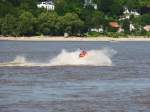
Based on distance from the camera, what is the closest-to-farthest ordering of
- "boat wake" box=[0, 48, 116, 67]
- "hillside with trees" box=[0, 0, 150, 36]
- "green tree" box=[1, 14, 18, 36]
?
1. "boat wake" box=[0, 48, 116, 67]
2. "green tree" box=[1, 14, 18, 36]
3. "hillside with trees" box=[0, 0, 150, 36]

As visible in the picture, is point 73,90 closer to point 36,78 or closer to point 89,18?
point 36,78

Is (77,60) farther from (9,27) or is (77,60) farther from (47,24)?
(9,27)

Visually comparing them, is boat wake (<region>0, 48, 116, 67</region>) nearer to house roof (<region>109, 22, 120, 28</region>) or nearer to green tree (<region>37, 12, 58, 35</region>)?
green tree (<region>37, 12, 58, 35</region>)

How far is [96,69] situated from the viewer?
6294 cm

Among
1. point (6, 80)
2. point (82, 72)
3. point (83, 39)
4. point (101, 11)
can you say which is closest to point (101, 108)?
point (6, 80)

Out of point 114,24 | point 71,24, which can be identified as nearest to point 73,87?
point 71,24

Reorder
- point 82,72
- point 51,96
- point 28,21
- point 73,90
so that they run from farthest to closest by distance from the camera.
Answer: point 28,21
point 82,72
point 73,90
point 51,96

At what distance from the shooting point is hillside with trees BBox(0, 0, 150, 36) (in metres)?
168

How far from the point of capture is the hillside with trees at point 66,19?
168250 mm

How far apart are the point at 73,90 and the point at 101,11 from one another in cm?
15288

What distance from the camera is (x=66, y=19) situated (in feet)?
566

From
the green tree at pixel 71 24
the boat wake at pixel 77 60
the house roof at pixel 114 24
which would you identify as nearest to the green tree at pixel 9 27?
the green tree at pixel 71 24

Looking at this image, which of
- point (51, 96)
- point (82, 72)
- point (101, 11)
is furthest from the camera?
point (101, 11)

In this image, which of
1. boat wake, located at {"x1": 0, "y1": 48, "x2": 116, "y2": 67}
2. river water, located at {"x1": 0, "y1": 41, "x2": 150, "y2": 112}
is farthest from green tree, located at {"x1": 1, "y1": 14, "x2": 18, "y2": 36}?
river water, located at {"x1": 0, "y1": 41, "x2": 150, "y2": 112}
